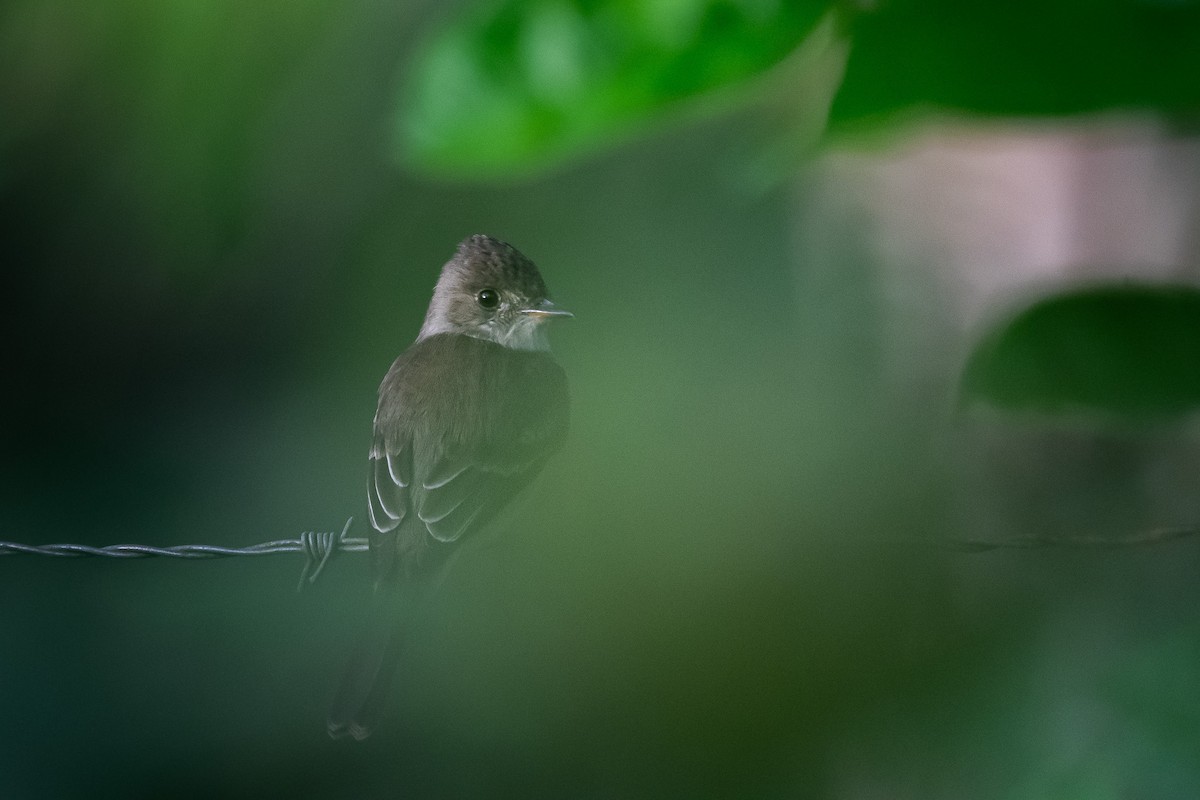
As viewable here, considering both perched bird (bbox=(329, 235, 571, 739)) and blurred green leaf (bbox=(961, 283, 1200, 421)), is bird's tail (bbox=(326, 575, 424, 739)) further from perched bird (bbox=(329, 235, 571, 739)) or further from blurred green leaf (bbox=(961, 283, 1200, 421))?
blurred green leaf (bbox=(961, 283, 1200, 421))

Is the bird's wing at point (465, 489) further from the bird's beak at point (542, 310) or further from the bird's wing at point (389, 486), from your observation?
the bird's beak at point (542, 310)

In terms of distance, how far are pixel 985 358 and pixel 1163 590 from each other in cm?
Answer: 247

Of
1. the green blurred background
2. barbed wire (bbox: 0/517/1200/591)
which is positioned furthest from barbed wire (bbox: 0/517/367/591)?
the green blurred background

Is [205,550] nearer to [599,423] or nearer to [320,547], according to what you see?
[320,547]

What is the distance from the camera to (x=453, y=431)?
179 centimetres

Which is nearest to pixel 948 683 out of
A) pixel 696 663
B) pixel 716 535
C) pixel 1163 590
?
pixel 716 535

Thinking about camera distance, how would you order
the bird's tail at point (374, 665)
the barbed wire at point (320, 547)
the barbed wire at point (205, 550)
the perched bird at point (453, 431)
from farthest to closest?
the perched bird at point (453, 431) < the bird's tail at point (374, 665) < the barbed wire at point (205, 550) < the barbed wire at point (320, 547)

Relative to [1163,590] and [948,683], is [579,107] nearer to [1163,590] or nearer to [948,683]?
[948,683]

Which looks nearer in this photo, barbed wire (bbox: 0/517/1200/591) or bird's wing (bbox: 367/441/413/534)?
barbed wire (bbox: 0/517/1200/591)

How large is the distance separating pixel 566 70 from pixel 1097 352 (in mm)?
232

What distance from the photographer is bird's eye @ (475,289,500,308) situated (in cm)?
203

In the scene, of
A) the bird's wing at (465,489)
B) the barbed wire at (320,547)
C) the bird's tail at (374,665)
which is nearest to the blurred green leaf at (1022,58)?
the barbed wire at (320,547)

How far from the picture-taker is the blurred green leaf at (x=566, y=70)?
424 mm

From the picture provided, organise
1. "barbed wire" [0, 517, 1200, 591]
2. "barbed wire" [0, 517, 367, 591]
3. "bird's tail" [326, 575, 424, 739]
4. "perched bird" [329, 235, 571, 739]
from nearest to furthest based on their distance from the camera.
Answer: "barbed wire" [0, 517, 1200, 591] < "barbed wire" [0, 517, 367, 591] < "bird's tail" [326, 575, 424, 739] < "perched bird" [329, 235, 571, 739]
